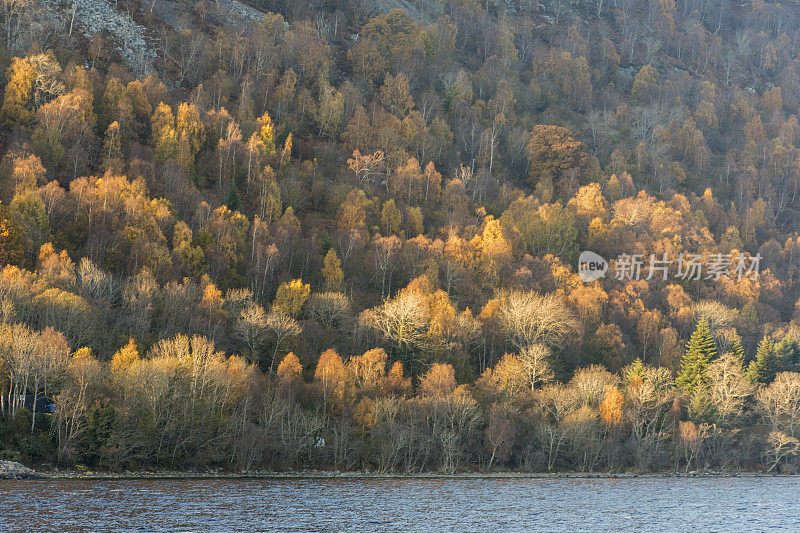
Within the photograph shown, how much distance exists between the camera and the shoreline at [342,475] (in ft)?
184

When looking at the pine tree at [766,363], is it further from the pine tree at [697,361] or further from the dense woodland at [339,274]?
the pine tree at [697,361]

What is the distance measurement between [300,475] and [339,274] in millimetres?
31475

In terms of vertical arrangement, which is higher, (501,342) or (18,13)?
(18,13)

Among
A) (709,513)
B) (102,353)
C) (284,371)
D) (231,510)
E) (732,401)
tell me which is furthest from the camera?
(732,401)

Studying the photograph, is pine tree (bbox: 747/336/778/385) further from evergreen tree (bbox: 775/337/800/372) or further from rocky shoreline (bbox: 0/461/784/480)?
rocky shoreline (bbox: 0/461/784/480)

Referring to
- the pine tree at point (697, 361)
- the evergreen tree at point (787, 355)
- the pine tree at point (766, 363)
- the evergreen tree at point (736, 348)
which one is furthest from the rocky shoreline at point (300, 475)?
the evergreen tree at point (787, 355)

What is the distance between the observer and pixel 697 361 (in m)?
91.8

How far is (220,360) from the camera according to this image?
68.6 m

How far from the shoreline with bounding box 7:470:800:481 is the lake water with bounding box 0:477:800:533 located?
2271 mm

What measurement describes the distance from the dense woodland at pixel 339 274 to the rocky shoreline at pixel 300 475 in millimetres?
1329

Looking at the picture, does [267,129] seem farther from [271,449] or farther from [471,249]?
[271,449]

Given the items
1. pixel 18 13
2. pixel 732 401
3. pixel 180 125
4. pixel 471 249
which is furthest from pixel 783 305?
pixel 18 13

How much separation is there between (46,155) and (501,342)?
6005cm

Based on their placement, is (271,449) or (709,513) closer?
(709,513)
